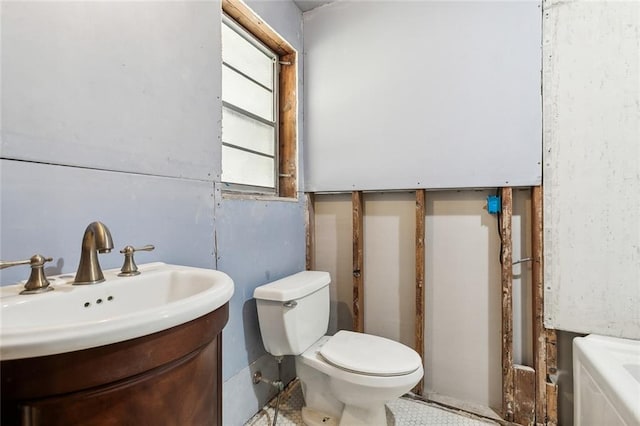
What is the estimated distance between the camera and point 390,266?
74.0 inches

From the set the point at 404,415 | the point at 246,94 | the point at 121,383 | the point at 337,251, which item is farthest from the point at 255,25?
the point at 404,415

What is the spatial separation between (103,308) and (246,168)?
1.09 metres

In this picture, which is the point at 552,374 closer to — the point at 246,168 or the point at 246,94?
the point at 246,168

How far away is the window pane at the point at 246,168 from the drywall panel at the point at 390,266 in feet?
2.11

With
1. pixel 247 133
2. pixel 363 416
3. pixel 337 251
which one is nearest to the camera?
pixel 363 416

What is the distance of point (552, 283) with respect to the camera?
58.0 inches

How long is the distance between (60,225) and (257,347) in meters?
1.08

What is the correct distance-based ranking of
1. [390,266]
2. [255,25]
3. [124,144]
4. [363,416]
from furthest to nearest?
[390,266] < [255,25] < [363,416] < [124,144]

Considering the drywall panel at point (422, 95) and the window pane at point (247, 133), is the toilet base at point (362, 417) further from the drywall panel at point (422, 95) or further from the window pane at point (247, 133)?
the window pane at point (247, 133)

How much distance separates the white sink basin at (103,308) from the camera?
1.54 feet

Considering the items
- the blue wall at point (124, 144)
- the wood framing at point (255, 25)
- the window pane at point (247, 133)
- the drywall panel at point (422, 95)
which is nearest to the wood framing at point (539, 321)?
the drywall panel at point (422, 95)

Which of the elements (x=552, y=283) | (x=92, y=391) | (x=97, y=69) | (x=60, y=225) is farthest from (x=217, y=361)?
(x=552, y=283)

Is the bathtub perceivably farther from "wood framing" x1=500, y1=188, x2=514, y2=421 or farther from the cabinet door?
the cabinet door

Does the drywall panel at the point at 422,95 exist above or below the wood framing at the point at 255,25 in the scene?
below
